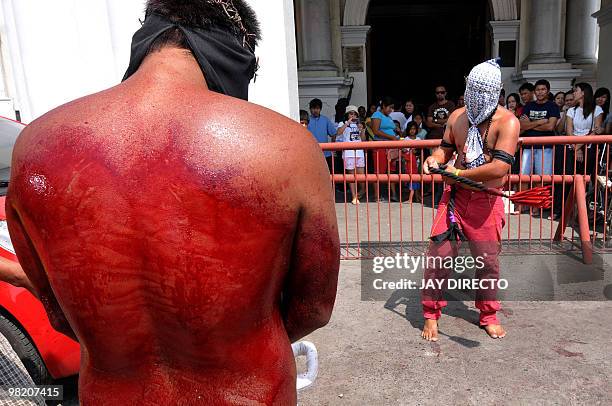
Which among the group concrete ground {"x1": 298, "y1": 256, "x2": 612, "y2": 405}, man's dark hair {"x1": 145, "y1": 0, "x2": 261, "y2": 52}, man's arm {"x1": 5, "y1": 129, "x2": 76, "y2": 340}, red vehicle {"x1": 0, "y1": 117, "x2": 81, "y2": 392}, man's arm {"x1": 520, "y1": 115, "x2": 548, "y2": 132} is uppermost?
man's dark hair {"x1": 145, "y1": 0, "x2": 261, "y2": 52}

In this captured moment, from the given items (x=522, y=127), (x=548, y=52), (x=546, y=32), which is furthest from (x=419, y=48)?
(x=522, y=127)

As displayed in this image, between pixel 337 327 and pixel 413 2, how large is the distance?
19.8m

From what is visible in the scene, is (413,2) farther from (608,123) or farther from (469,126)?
(469,126)

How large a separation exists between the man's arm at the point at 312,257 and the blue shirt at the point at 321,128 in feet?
26.3

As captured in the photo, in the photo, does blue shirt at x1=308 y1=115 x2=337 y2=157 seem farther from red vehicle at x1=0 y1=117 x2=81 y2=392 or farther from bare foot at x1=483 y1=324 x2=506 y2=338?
red vehicle at x1=0 y1=117 x2=81 y2=392

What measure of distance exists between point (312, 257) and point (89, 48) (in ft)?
16.6

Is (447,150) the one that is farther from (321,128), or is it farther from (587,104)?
(321,128)

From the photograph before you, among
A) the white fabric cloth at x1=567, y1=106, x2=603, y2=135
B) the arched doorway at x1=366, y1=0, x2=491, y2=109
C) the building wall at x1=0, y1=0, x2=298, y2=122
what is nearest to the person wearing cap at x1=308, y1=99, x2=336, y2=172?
the building wall at x1=0, y1=0, x2=298, y2=122

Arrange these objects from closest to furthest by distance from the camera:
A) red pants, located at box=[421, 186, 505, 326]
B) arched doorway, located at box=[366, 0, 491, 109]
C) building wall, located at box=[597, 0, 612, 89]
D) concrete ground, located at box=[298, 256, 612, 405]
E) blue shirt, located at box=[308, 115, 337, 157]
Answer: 1. concrete ground, located at box=[298, 256, 612, 405]
2. red pants, located at box=[421, 186, 505, 326]
3. blue shirt, located at box=[308, 115, 337, 157]
4. building wall, located at box=[597, 0, 612, 89]
5. arched doorway, located at box=[366, 0, 491, 109]

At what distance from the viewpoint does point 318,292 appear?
1253mm

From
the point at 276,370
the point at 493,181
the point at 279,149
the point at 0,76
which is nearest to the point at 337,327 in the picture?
the point at 493,181

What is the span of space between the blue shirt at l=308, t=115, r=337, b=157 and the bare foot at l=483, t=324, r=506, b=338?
578 centimetres

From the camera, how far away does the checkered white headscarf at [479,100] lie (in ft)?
11.4

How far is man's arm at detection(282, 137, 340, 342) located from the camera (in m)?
1.12
